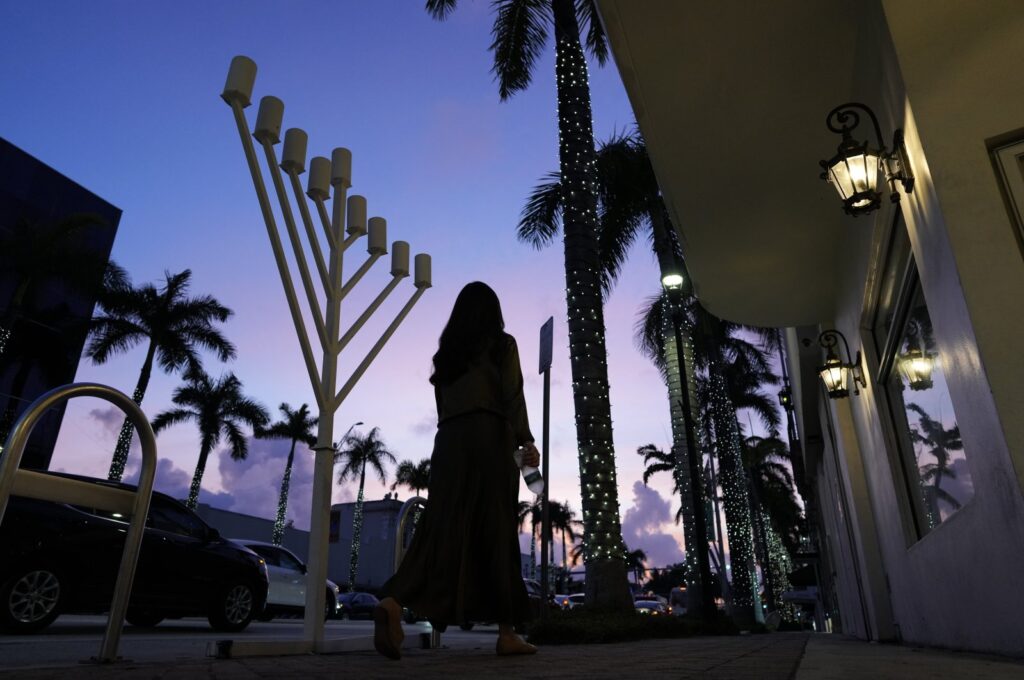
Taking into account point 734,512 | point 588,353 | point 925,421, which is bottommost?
point 925,421

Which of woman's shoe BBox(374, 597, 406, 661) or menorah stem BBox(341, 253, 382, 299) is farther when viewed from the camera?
menorah stem BBox(341, 253, 382, 299)

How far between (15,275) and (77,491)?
26310mm

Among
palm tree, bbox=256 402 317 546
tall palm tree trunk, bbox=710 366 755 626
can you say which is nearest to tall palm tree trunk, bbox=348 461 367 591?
palm tree, bbox=256 402 317 546

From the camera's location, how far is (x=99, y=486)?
2.72m

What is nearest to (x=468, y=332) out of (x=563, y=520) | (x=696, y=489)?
(x=696, y=489)

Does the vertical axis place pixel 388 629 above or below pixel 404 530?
below

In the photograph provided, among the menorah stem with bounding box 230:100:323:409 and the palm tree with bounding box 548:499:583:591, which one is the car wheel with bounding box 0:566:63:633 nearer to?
the menorah stem with bounding box 230:100:323:409

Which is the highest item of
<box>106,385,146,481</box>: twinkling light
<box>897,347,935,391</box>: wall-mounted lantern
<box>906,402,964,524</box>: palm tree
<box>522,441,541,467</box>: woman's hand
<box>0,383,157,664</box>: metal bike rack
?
<box>106,385,146,481</box>: twinkling light

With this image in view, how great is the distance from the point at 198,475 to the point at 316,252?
35433mm

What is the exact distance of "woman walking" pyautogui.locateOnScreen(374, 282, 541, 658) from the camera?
318 cm

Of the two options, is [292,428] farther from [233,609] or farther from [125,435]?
[233,609]

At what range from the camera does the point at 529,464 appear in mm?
3480

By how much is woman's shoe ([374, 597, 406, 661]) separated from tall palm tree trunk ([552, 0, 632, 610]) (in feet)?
19.8

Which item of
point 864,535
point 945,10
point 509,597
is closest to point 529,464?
point 509,597
